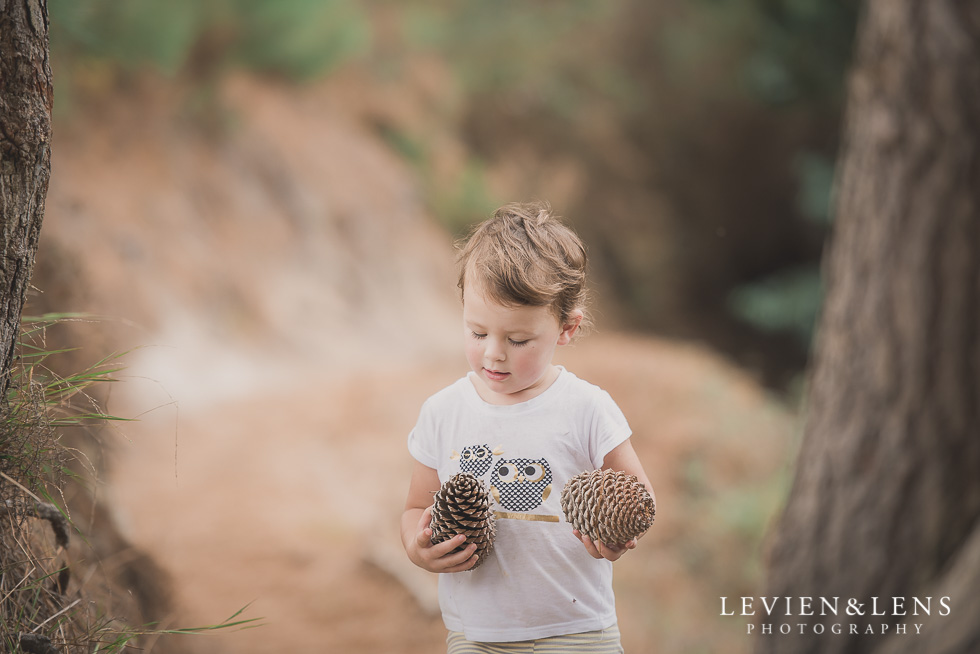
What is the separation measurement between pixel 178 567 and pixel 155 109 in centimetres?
414

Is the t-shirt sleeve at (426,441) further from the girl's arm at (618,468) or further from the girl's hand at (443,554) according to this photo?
the girl's arm at (618,468)

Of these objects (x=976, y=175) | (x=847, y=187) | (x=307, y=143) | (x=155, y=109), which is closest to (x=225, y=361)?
(x=155, y=109)

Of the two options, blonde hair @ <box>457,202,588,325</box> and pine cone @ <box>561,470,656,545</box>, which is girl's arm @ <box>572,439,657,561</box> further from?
blonde hair @ <box>457,202,588,325</box>

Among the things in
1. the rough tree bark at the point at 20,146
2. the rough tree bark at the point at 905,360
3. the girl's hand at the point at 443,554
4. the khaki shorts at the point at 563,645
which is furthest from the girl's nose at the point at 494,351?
the rough tree bark at the point at 905,360

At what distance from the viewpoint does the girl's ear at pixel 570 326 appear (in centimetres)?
111

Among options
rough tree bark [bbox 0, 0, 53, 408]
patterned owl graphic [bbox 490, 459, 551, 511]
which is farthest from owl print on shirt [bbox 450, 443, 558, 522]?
rough tree bark [bbox 0, 0, 53, 408]

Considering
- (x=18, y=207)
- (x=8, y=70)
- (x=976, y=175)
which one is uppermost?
(x=976, y=175)

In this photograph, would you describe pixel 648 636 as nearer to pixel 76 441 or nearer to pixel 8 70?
pixel 76 441

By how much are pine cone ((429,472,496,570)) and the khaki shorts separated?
162mm

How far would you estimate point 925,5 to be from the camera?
2398mm

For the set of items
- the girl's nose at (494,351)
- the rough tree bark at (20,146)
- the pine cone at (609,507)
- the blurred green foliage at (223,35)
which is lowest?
the pine cone at (609,507)

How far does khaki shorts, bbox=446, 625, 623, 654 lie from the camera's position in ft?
3.50

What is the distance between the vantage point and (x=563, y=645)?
3.50ft

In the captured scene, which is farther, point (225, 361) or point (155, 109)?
point (155, 109)
